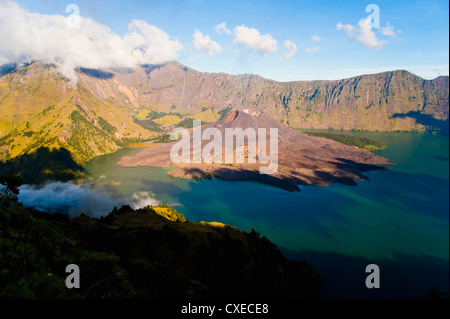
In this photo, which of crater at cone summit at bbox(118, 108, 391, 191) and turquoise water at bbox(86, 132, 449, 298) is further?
crater at cone summit at bbox(118, 108, 391, 191)

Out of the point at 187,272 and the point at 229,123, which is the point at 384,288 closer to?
the point at 187,272

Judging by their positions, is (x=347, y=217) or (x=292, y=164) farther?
(x=292, y=164)

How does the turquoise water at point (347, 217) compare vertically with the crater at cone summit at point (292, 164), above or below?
below

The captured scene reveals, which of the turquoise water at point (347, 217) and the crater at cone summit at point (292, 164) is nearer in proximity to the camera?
the turquoise water at point (347, 217)

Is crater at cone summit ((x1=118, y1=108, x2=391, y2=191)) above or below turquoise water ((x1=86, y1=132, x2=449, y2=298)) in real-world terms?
above
